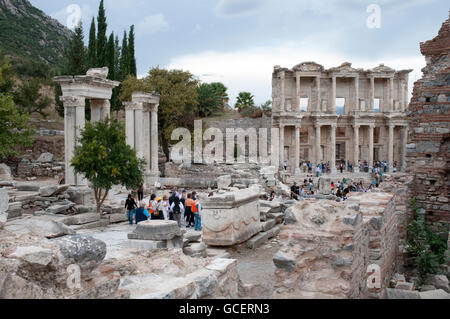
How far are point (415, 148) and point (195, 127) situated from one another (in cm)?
2656

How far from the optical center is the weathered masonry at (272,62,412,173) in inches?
1649

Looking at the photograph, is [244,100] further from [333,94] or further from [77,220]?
[77,220]

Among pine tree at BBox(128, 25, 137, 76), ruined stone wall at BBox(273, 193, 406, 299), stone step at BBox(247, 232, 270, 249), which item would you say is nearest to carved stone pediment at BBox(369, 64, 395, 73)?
pine tree at BBox(128, 25, 137, 76)

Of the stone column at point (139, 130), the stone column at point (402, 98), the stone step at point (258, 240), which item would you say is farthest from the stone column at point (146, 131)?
the stone column at point (402, 98)

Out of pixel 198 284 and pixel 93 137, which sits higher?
A: pixel 93 137

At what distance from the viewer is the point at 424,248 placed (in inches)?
326

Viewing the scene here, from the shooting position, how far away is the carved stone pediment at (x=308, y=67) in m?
41.9

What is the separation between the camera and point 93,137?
1454cm

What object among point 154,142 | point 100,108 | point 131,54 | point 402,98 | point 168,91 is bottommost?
point 154,142

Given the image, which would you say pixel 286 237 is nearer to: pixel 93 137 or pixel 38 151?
pixel 93 137

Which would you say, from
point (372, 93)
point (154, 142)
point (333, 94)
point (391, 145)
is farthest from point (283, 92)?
point (154, 142)

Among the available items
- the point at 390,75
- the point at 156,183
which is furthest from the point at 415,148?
the point at 390,75

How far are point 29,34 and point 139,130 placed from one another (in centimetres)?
5098

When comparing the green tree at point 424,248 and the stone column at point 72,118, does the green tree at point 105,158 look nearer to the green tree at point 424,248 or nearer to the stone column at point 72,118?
the stone column at point 72,118
